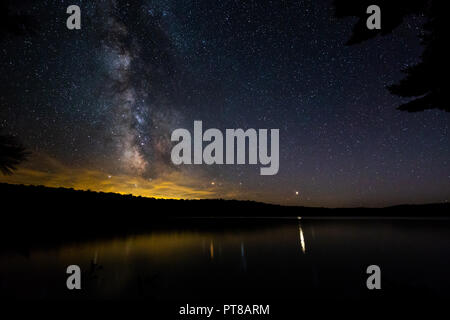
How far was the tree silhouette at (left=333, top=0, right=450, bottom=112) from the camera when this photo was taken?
341 centimetres

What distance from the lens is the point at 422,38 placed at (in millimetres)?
4008

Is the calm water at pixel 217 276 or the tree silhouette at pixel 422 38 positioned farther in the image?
the calm water at pixel 217 276

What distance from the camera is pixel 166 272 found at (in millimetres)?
11984

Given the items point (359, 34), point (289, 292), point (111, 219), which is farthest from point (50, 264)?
point (111, 219)

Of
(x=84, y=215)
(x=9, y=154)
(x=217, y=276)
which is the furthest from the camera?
(x=84, y=215)

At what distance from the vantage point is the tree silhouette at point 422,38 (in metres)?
3.41

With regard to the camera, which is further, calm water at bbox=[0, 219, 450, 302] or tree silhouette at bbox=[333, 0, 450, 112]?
calm water at bbox=[0, 219, 450, 302]

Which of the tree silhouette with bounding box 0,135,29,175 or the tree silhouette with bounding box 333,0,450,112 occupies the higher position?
the tree silhouette with bounding box 333,0,450,112

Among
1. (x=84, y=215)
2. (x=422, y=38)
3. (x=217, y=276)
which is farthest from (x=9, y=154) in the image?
(x=84, y=215)

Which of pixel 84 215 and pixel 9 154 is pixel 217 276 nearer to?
pixel 9 154

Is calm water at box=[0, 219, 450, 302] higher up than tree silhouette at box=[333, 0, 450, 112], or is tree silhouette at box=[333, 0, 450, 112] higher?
tree silhouette at box=[333, 0, 450, 112]

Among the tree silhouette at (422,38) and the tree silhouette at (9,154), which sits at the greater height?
the tree silhouette at (422,38)
